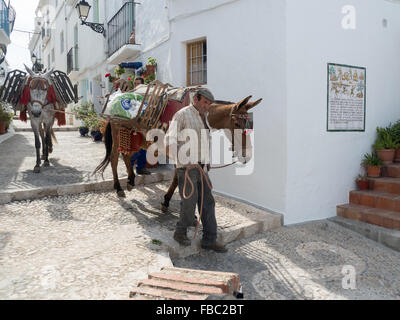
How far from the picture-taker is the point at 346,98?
5.94 meters

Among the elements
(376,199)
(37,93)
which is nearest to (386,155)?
(376,199)

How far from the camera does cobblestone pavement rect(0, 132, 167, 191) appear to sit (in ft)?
20.7

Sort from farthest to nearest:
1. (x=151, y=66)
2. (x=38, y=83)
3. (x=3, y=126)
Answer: (x=3, y=126) < (x=151, y=66) < (x=38, y=83)

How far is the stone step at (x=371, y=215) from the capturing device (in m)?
5.24

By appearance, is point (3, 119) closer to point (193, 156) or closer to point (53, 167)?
point (53, 167)

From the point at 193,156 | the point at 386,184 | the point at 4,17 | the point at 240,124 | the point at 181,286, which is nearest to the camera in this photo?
the point at 181,286

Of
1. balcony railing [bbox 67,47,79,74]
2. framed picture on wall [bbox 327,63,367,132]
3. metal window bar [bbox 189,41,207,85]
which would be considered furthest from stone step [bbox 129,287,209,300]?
balcony railing [bbox 67,47,79,74]

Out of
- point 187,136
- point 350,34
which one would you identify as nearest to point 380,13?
point 350,34

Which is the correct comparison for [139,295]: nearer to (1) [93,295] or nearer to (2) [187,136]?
(1) [93,295]

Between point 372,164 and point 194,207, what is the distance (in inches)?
147

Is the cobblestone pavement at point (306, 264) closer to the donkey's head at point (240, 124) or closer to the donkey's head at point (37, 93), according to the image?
the donkey's head at point (240, 124)

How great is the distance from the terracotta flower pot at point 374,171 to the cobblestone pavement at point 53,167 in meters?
4.17

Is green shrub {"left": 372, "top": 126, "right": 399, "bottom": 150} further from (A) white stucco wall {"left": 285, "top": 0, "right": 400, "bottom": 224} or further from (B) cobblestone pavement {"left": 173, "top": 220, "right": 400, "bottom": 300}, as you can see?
(B) cobblestone pavement {"left": 173, "top": 220, "right": 400, "bottom": 300}

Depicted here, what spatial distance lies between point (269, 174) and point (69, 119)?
17564 mm
